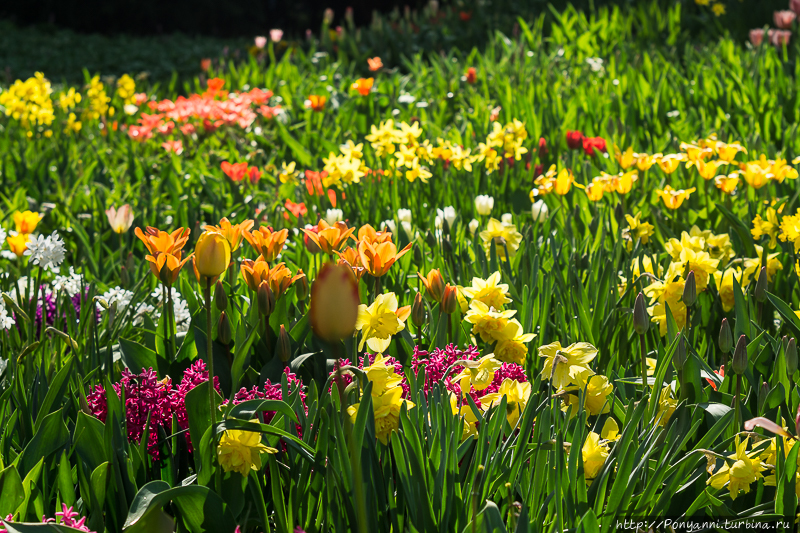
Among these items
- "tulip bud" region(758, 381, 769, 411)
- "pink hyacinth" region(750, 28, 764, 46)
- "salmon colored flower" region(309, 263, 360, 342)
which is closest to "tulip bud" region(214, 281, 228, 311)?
"salmon colored flower" region(309, 263, 360, 342)

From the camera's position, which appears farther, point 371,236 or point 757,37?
point 757,37

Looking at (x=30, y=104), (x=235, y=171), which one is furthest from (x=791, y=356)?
(x=30, y=104)

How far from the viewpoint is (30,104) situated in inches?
156

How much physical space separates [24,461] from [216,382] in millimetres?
329

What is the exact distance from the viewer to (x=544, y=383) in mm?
1448

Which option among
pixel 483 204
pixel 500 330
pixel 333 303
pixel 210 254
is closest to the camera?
pixel 333 303

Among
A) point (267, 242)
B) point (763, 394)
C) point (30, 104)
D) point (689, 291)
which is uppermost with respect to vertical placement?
point (30, 104)

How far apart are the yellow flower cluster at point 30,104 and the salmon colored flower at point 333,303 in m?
3.76

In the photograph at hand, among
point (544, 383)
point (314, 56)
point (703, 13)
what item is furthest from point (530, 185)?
point (703, 13)

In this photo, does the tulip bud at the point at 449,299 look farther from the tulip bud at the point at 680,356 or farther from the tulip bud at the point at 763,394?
the tulip bud at the point at 763,394

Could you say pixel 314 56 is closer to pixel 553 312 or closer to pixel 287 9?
pixel 553 312

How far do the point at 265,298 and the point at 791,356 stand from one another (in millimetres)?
917

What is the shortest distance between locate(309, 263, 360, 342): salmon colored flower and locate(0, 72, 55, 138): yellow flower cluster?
376 cm

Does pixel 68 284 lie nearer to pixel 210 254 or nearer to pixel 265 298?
pixel 265 298
